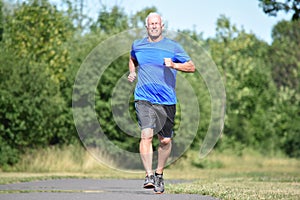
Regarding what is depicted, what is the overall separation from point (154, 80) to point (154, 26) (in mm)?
782

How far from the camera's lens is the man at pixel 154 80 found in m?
11.1

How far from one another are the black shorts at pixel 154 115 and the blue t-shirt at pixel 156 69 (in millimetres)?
77

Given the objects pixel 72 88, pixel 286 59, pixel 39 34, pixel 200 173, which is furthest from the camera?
pixel 286 59

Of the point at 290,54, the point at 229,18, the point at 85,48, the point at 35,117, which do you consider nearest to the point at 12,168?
the point at 35,117

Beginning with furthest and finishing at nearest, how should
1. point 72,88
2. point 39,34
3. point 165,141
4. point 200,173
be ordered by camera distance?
point 39,34, point 72,88, point 200,173, point 165,141

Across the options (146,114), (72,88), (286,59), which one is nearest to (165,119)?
(146,114)

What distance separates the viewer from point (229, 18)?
4803 cm

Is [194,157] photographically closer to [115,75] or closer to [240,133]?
[115,75]

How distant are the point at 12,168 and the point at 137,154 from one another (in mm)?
5103

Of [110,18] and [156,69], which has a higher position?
[110,18]

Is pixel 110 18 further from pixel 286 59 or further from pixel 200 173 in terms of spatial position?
pixel 286 59

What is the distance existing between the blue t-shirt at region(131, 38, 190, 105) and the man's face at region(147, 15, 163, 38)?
134 mm

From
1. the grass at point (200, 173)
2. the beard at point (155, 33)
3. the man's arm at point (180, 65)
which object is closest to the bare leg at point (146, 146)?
the grass at point (200, 173)

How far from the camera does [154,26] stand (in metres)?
11.1
